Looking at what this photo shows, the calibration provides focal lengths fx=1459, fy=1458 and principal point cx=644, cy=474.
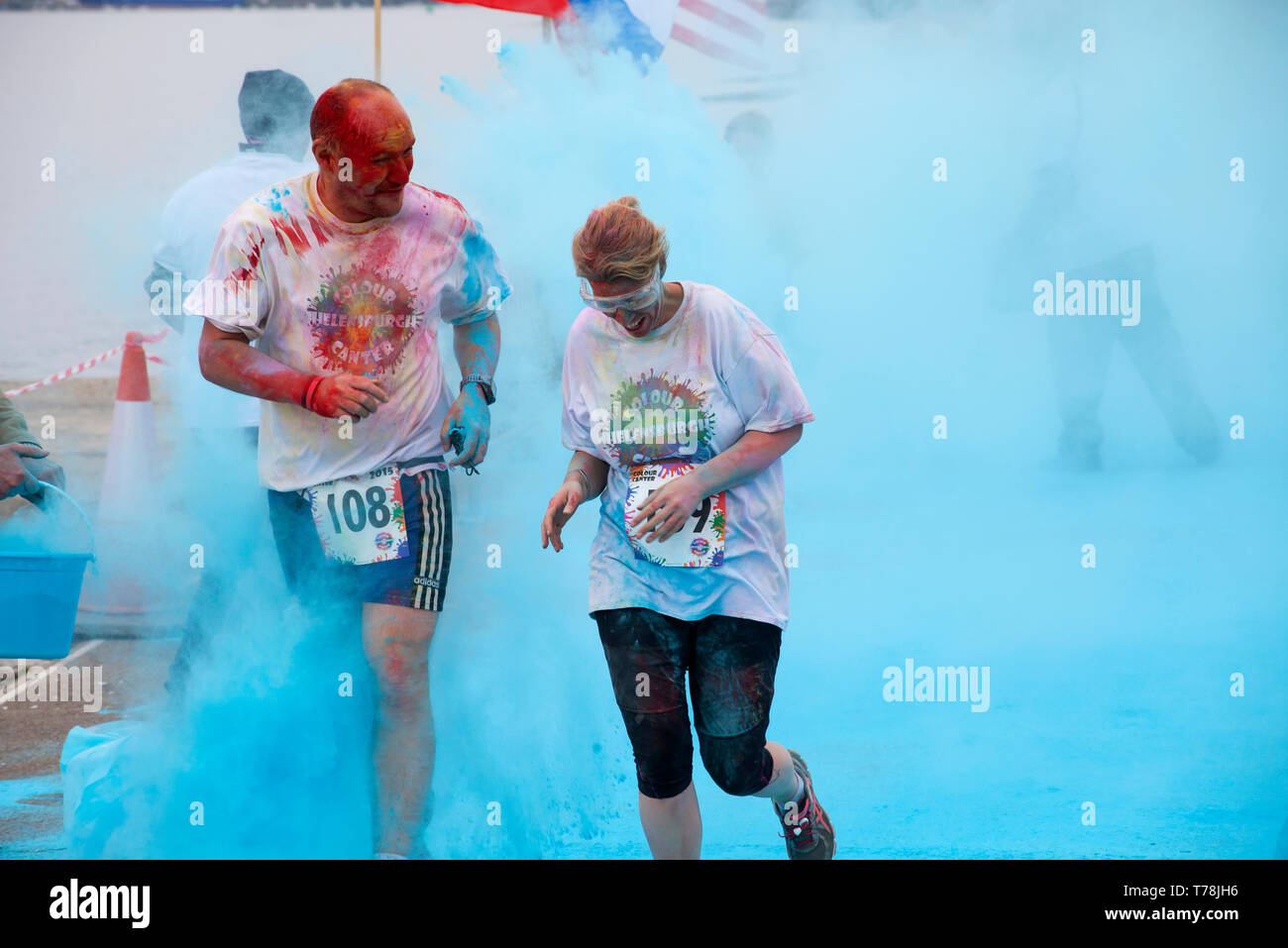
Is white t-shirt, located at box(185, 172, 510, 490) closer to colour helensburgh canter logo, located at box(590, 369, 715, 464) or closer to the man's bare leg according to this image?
the man's bare leg

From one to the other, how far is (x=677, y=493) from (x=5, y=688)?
250 centimetres

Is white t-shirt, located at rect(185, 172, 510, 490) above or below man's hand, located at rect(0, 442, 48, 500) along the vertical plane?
above

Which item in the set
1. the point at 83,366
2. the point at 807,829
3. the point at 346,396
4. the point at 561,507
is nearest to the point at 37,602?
the point at 83,366

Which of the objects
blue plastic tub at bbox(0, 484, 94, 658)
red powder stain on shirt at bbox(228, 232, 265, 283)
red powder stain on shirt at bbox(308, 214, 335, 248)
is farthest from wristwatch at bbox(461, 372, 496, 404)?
blue plastic tub at bbox(0, 484, 94, 658)

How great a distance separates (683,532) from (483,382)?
0.74 m

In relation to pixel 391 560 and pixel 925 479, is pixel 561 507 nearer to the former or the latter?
pixel 391 560

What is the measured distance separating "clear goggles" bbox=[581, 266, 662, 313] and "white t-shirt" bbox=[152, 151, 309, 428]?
1204 millimetres

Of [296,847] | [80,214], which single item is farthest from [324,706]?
[80,214]

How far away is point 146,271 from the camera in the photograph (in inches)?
173

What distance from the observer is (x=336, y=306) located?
12.9ft

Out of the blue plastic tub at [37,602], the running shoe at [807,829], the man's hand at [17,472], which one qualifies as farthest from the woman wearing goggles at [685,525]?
the man's hand at [17,472]

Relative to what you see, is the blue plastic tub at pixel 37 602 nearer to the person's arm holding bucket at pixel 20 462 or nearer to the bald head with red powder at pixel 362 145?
the person's arm holding bucket at pixel 20 462

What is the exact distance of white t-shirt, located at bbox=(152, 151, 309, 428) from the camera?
4.32 metres

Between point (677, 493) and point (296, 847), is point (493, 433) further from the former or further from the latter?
point (296, 847)
